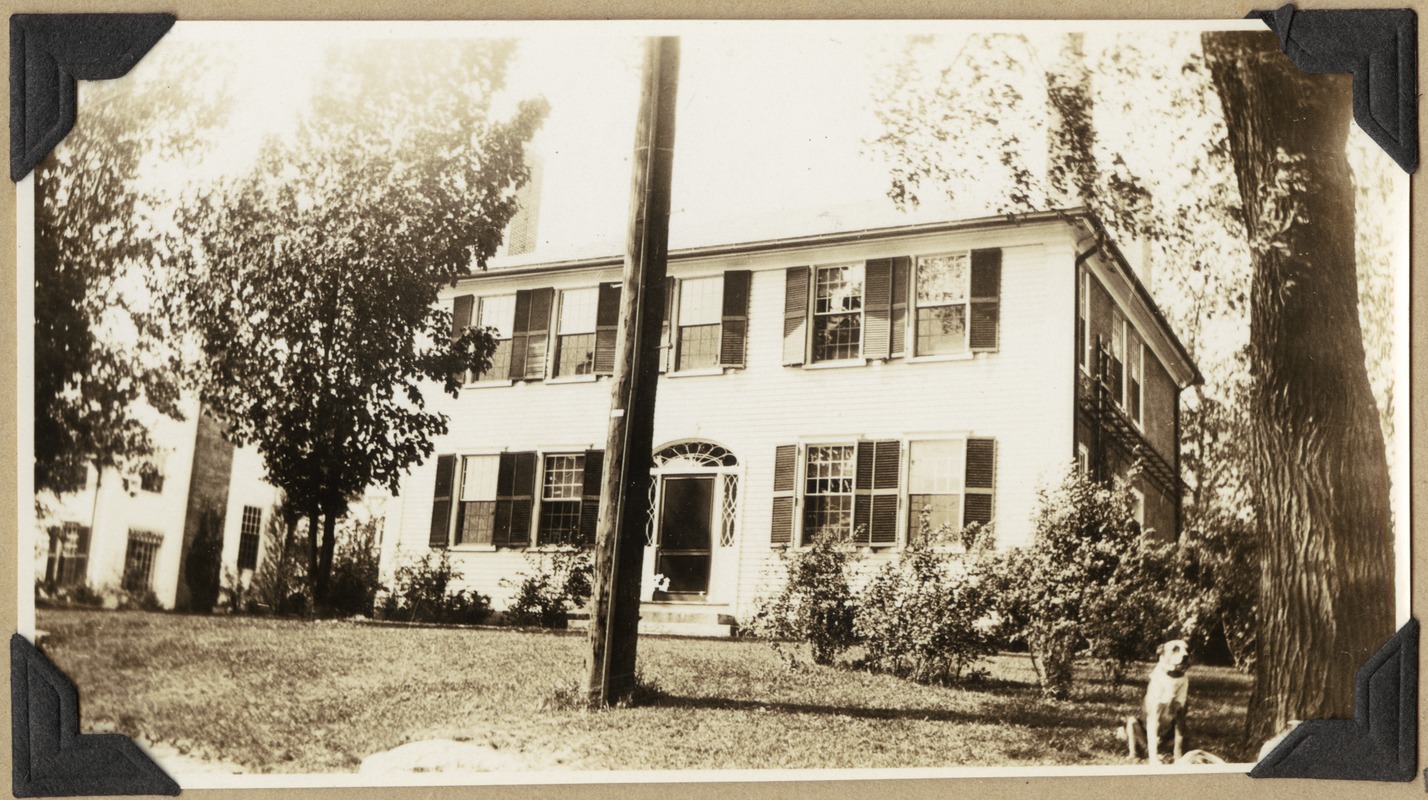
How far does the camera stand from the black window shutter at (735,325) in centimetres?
430

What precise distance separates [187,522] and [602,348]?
5.07 ft

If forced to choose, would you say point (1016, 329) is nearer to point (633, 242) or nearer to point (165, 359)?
point (633, 242)

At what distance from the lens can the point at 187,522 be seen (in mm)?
4074

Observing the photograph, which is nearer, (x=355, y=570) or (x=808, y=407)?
(x=355, y=570)

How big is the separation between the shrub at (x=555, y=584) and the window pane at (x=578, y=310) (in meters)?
0.80

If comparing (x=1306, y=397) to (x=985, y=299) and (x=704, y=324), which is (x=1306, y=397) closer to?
(x=985, y=299)

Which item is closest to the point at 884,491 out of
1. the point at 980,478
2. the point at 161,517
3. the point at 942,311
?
the point at 980,478

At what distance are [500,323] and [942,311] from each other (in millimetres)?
1588

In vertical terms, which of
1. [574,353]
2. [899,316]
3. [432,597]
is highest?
[899,316]

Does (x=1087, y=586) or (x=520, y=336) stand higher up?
(x=520, y=336)

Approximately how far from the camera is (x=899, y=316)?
4.29 m

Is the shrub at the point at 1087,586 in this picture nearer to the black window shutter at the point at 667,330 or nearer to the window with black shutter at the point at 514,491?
the black window shutter at the point at 667,330

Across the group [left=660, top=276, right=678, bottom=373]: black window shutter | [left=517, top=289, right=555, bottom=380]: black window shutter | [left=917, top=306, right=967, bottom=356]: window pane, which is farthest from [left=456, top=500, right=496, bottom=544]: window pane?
[left=917, top=306, right=967, bottom=356]: window pane

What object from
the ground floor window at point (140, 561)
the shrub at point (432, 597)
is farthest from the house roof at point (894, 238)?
the ground floor window at point (140, 561)
